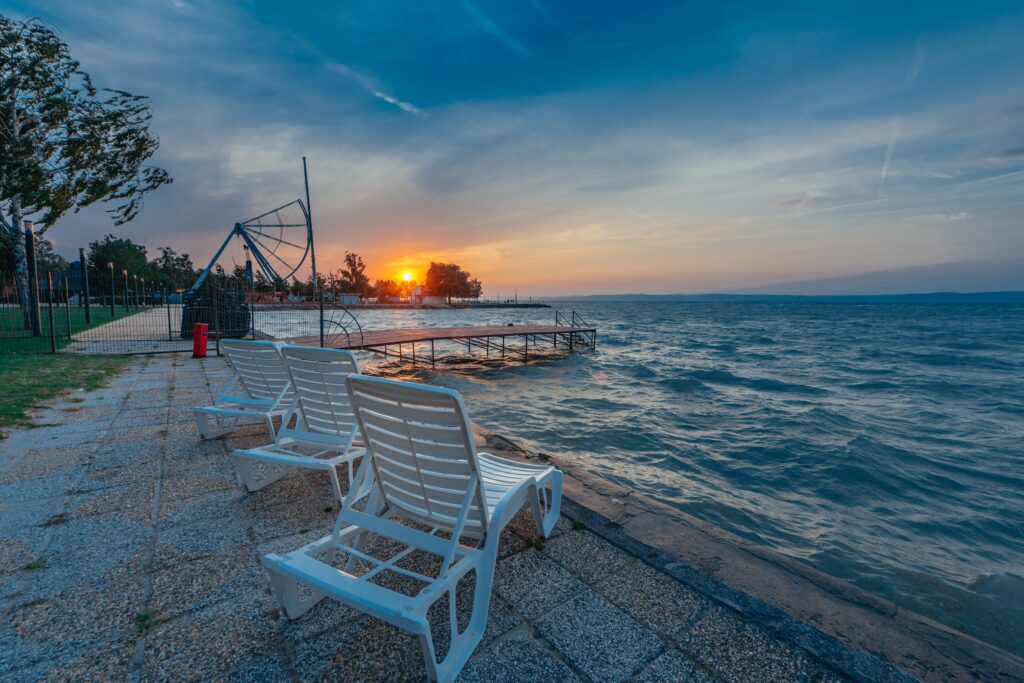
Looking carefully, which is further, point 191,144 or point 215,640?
point 191,144

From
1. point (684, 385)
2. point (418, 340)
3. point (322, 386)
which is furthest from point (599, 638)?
point (418, 340)

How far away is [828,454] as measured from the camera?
8.38 m

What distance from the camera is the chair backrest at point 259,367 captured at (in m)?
4.20

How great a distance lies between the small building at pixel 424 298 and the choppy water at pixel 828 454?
97.5m

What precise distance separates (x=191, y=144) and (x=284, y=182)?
6.04m

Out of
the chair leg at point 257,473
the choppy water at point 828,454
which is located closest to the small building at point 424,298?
the choppy water at point 828,454

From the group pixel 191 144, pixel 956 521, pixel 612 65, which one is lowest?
pixel 956 521

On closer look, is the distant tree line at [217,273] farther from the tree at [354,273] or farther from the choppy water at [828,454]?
the choppy water at [828,454]

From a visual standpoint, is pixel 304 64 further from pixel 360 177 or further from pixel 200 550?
pixel 200 550

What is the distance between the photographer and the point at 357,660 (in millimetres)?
1834

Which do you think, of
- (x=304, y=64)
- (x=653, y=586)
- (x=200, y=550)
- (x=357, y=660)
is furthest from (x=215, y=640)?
(x=304, y=64)

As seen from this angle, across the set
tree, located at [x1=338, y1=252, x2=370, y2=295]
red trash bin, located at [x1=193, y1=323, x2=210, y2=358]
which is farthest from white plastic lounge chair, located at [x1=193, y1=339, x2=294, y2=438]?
tree, located at [x1=338, y1=252, x2=370, y2=295]

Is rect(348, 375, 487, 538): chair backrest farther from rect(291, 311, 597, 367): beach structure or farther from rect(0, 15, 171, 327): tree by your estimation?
rect(0, 15, 171, 327): tree

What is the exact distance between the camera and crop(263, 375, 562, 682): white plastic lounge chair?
1.65 meters
